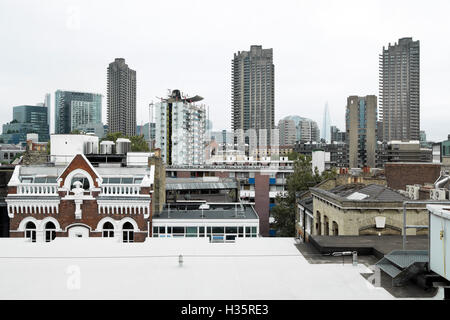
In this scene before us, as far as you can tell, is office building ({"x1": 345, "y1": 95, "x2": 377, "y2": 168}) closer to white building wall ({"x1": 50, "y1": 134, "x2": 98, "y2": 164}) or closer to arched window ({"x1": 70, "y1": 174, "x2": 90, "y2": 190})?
white building wall ({"x1": 50, "y1": 134, "x2": 98, "y2": 164})

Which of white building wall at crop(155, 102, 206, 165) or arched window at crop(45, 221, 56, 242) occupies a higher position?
white building wall at crop(155, 102, 206, 165)

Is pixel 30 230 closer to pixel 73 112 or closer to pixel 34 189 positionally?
pixel 34 189

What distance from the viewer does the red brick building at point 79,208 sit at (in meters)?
27.9

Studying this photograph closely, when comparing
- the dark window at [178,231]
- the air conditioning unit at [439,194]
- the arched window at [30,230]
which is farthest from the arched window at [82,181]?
the air conditioning unit at [439,194]

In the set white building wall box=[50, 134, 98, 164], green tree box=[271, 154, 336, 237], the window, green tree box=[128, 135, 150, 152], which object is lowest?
green tree box=[271, 154, 336, 237]

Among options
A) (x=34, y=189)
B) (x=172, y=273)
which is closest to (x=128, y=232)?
(x=34, y=189)

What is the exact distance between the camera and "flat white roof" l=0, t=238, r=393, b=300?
9.31 m

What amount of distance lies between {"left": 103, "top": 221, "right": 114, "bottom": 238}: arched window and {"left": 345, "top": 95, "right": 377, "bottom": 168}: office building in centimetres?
14340

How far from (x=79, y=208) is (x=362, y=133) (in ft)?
503

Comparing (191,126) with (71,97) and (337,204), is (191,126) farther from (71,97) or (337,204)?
(337,204)

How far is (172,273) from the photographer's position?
10.8 m

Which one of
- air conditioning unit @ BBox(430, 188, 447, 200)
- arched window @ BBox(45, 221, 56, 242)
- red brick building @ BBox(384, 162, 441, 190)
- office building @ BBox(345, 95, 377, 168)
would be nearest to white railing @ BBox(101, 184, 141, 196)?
arched window @ BBox(45, 221, 56, 242)

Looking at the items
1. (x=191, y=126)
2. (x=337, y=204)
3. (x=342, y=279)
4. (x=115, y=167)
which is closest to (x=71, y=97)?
(x=191, y=126)
